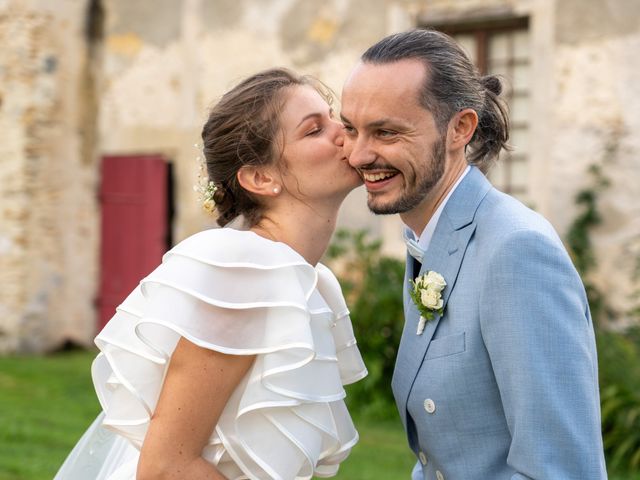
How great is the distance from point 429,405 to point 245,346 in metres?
0.48

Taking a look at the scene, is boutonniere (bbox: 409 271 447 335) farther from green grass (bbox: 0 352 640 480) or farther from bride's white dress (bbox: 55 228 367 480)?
green grass (bbox: 0 352 640 480)

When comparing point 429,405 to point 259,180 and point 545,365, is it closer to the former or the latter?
point 545,365

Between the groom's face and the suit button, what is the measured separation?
499 millimetres

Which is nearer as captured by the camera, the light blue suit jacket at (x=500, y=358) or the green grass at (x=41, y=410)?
the light blue suit jacket at (x=500, y=358)

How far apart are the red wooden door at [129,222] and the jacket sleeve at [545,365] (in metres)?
9.28

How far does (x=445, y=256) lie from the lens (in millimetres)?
2516

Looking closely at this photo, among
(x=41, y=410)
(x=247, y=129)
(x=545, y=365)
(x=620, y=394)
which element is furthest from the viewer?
(x=41, y=410)

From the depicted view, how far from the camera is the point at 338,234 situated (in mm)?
8844

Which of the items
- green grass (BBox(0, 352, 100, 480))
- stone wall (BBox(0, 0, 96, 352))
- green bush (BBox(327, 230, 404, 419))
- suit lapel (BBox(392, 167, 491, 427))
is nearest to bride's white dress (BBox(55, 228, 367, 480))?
suit lapel (BBox(392, 167, 491, 427))

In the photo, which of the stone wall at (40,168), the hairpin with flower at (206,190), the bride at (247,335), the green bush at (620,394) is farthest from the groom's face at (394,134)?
the stone wall at (40,168)

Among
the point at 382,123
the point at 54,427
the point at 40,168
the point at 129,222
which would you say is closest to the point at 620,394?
the point at 54,427

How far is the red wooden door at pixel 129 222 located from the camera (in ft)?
36.9

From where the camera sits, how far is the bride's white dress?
2453 millimetres

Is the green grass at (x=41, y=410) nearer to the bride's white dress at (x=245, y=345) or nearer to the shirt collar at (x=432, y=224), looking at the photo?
the bride's white dress at (x=245, y=345)
